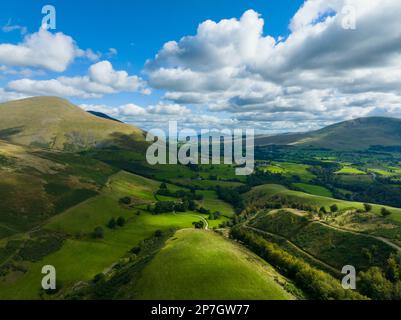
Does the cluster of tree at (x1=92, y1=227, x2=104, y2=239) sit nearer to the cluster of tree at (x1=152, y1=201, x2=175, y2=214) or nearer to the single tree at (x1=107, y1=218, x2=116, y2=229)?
the single tree at (x1=107, y1=218, x2=116, y2=229)

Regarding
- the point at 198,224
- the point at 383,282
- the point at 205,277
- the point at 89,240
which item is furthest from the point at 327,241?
the point at 89,240

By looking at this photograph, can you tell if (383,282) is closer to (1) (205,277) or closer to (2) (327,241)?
(2) (327,241)

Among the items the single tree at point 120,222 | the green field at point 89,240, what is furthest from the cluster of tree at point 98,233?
the single tree at point 120,222

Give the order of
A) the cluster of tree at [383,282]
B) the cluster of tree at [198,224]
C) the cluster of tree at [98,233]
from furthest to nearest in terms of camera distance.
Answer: the cluster of tree at [198,224] → the cluster of tree at [98,233] → the cluster of tree at [383,282]

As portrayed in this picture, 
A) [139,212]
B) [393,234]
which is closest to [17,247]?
Result: [139,212]

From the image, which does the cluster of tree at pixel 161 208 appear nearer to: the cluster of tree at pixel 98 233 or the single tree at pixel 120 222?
the single tree at pixel 120 222
